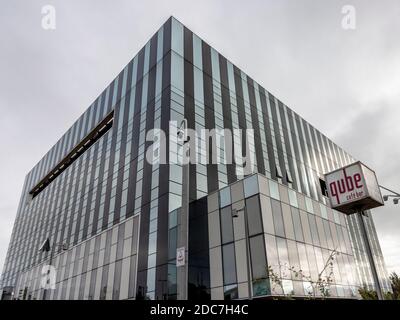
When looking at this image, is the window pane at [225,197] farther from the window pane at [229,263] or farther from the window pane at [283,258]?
the window pane at [283,258]

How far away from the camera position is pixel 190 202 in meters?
27.7

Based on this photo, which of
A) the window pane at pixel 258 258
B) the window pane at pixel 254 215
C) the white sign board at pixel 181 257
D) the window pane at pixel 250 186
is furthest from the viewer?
the window pane at pixel 250 186

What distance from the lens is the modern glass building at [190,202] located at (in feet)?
74.9

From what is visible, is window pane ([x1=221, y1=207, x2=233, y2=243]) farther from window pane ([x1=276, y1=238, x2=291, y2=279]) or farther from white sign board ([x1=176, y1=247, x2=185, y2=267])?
white sign board ([x1=176, y1=247, x2=185, y2=267])

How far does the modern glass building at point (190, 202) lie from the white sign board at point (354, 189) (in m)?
3.44

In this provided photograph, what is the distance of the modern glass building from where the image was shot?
899 inches

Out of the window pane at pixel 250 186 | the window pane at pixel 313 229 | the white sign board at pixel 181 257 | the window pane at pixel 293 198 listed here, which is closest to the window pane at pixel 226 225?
the window pane at pixel 250 186

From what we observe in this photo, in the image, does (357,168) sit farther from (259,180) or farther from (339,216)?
(339,216)

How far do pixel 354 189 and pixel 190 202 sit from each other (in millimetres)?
15554

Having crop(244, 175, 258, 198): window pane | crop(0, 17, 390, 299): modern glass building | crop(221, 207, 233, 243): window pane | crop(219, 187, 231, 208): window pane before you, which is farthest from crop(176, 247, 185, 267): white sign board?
crop(219, 187, 231, 208): window pane
